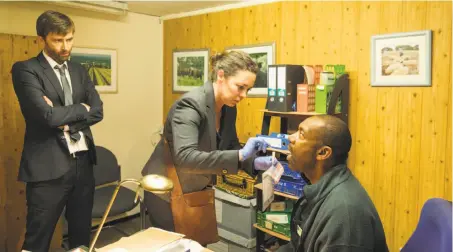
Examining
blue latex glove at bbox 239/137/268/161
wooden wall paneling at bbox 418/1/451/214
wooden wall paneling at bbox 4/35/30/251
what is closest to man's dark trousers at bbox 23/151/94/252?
wooden wall paneling at bbox 4/35/30/251

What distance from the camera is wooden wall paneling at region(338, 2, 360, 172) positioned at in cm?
287

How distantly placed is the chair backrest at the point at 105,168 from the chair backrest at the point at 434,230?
2.83 metres

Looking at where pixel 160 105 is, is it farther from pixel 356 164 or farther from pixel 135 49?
pixel 356 164

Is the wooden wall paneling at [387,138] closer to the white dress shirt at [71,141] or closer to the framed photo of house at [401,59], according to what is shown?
the framed photo of house at [401,59]

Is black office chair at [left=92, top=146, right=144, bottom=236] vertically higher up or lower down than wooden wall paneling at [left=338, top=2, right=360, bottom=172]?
lower down

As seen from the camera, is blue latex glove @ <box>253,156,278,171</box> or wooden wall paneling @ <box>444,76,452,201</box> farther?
wooden wall paneling @ <box>444,76,452,201</box>

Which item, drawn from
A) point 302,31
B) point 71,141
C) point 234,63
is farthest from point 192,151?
point 302,31

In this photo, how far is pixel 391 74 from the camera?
2.68m

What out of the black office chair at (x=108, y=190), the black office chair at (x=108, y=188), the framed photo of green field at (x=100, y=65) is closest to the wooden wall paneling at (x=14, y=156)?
the black office chair at (x=108, y=190)

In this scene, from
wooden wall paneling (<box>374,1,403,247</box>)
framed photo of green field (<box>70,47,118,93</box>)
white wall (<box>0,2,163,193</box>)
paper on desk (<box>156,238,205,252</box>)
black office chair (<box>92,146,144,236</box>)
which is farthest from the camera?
white wall (<box>0,2,163,193</box>)

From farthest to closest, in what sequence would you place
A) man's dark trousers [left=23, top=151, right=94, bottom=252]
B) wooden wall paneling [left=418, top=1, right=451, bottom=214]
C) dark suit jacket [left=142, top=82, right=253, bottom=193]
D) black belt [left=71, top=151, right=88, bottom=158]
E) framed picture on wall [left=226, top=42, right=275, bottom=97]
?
framed picture on wall [left=226, top=42, right=275, bottom=97] → wooden wall paneling [left=418, top=1, right=451, bottom=214] → black belt [left=71, top=151, right=88, bottom=158] → man's dark trousers [left=23, top=151, right=94, bottom=252] → dark suit jacket [left=142, top=82, right=253, bottom=193]

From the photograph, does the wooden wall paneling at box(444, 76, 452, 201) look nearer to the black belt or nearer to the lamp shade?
the lamp shade

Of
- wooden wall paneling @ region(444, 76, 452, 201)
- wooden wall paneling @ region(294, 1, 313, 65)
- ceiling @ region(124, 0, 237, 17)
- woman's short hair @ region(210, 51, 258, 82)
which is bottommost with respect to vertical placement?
wooden wall paneling @ region(444, 76, 452, 201)

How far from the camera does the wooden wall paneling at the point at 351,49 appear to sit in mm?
2865
